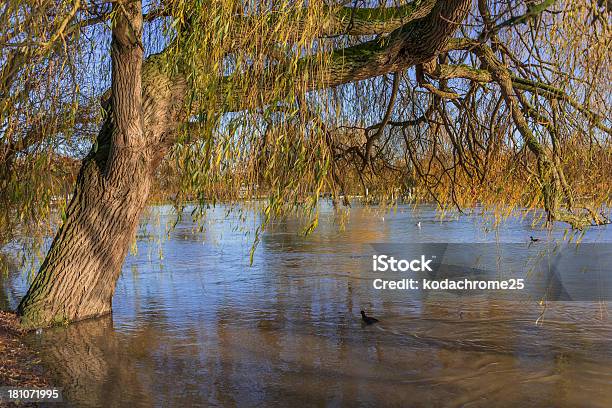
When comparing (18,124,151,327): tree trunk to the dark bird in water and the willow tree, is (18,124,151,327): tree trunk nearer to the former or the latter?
the willow tree

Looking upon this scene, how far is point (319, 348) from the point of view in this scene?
16.7ft

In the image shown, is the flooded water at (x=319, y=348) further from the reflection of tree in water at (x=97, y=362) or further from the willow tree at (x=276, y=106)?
the willow tree at (x=276, y=106)

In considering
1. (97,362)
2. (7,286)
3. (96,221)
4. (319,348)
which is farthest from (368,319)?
(7,286)

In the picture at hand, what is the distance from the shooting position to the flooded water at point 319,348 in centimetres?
399

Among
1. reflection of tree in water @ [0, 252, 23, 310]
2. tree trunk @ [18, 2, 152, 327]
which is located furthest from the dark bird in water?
reflection of tree in water @ [0, 252, 23, 310]

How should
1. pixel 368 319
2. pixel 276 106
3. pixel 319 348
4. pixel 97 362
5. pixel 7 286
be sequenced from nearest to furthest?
pixel 276 106
pixel 97 362
pixel 319 348
pixel 368 319
pixel 7 286

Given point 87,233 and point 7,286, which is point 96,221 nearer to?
point 87,233

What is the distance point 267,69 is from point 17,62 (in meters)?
1.82

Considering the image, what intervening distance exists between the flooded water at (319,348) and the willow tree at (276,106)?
0.88 metres

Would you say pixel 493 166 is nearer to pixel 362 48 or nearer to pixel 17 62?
pixel 362 48

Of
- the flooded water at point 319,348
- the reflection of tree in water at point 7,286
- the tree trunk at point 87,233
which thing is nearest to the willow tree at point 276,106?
the tree trunk at point 87,233

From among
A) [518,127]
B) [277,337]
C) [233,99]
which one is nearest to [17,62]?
[233,99]

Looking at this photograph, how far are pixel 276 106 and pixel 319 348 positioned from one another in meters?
2.30

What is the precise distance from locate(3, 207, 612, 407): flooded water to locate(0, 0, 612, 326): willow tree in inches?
34.7
